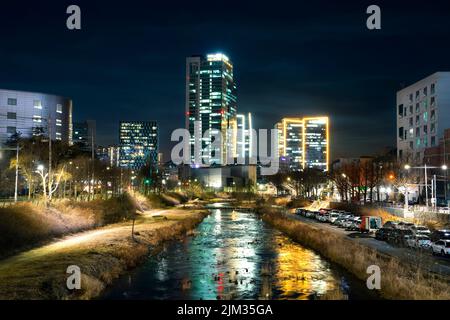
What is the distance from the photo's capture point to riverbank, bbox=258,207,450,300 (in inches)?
1009

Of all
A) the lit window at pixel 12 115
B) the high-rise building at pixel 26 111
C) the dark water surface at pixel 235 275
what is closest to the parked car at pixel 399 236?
the dark water surface at pixel 235 275

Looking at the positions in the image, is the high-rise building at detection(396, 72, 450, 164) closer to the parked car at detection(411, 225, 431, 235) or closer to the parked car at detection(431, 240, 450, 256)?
the parked car at detection(411, 225, 431, 235)

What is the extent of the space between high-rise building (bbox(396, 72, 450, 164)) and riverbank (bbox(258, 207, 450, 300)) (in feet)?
164

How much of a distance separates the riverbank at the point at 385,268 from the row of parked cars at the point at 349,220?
6.62m

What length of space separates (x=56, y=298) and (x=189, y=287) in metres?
8.67

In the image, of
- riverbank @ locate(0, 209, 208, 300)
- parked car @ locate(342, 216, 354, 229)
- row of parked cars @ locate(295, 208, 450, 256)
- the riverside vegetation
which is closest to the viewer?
riverbank @ locate(0, 209, 208, 300)

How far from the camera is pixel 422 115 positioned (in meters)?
105

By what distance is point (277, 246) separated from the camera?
174 feet

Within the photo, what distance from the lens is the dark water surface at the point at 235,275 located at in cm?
2967

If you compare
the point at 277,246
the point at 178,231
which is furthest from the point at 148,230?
the point at 277,246

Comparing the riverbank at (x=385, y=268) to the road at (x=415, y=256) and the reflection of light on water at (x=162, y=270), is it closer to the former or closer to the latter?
the road at (x=415, y=256)

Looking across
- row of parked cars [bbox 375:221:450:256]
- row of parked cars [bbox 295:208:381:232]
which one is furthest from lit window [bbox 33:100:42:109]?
row of parked cars [bbox 375:221:450:256]

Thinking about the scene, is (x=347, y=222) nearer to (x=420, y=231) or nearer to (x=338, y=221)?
(x=338, y=221)
